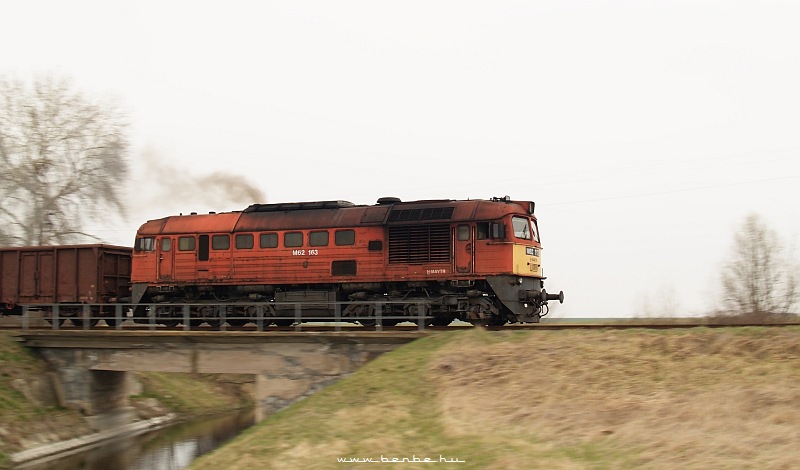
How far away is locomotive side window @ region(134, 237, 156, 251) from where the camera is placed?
92.8 ft

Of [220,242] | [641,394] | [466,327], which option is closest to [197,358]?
[220,242]

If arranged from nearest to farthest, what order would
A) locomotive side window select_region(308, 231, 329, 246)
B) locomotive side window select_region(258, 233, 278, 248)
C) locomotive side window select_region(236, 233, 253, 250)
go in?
1. locomotive side window select_region(308, 231, 329, 246)
2. locomotive side window select_region(258, 233, 278, 248)
3. locomotive side window select_region(236, 233, 253, 250)

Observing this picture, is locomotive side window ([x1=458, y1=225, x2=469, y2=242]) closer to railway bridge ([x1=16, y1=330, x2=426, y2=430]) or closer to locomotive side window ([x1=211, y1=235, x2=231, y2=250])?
railway bridge ([x1=16, y1=330, x2=426, y2=430])

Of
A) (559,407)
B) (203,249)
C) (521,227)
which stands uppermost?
(521,227)

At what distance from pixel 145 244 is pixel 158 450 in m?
7.89

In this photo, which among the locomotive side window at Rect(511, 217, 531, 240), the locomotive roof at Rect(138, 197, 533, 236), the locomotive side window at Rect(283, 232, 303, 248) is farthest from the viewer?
the locomotive side window at Rect(283, 232, 303, 248)

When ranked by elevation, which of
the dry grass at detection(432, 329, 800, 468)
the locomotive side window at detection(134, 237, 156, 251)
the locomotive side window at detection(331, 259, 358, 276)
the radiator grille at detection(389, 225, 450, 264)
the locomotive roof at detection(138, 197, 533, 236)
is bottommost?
the dry grass at detection(432, 329, 800, 468)

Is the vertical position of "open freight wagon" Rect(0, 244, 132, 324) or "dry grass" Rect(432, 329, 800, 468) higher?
"open freight wagon" Rect(0, 244, 132, 324)

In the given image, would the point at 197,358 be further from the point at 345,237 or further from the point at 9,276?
the point at 9,276

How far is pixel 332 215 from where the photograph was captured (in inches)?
1016

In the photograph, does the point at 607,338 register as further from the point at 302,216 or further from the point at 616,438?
the point at 302,216

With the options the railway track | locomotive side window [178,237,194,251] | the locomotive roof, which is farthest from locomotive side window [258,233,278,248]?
locomotive side window [178,237,194,251]

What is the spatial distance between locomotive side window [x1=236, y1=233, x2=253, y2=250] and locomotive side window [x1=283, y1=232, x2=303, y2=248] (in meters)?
1.44

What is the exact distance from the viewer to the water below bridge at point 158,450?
80.0 ft
